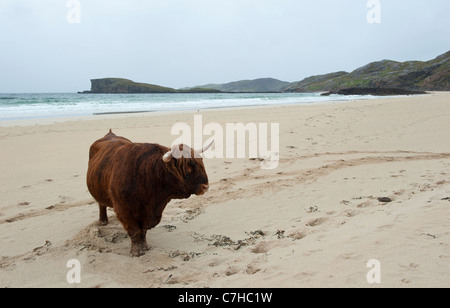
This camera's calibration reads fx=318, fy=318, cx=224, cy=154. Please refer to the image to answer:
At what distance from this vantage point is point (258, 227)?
517 centimetres

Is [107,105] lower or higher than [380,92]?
lower

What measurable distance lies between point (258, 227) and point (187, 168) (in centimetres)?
182

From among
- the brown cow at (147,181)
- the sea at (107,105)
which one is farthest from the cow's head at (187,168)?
the sea at (107,105)

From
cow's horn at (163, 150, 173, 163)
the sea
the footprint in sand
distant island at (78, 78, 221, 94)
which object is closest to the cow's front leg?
cow's horn at (163, 150, 173, 163)

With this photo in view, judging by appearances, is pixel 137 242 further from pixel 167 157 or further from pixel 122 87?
pixel 122 87

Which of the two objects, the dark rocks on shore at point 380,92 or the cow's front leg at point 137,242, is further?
the dark rocks on shore at point 380,92

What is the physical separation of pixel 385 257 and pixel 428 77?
100211 millimetres

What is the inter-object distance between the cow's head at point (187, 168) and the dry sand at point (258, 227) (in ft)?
3.18

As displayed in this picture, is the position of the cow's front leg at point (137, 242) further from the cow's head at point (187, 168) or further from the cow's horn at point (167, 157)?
the cow's horn at point (167, 157)

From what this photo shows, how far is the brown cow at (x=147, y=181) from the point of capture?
410cm

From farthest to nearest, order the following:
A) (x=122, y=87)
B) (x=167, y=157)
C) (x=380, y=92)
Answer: (x=122, y=87) < (x=380, y=92) < (x=167, y=157)

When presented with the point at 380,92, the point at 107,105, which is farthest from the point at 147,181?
the point at 380,92
